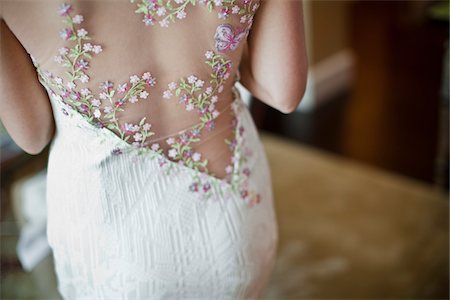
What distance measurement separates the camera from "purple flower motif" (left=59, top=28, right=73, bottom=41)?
85 cm

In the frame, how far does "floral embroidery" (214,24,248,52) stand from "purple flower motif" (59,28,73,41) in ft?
0.74

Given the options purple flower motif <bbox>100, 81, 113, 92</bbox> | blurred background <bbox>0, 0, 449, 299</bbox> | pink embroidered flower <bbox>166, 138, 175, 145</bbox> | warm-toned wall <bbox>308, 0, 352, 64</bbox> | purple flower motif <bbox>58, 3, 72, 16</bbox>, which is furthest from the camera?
warm-toned wall <bbox>308, 0, 352, 64</bbox>

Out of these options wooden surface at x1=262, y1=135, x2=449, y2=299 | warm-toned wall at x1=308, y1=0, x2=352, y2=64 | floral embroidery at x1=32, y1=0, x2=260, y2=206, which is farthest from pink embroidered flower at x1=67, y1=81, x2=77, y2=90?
warm-toned wall at x1=308, y1=0, x2=352, y2=64

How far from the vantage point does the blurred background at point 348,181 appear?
205 centimetres

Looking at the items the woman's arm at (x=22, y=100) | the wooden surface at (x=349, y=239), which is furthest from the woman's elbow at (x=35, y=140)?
the wooden surface at (x=349, y=239)

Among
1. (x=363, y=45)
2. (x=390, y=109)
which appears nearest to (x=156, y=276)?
(x=390, y=109)

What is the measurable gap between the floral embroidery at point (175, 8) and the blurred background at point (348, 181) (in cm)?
70

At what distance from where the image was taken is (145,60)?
92cm

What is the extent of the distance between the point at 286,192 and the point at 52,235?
1.64 meters

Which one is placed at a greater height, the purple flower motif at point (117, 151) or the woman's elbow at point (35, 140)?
the woman's elbow at point (35, 140)

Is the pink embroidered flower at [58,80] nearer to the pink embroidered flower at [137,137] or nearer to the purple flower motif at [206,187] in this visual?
the pink embroidered flower at [137,137]

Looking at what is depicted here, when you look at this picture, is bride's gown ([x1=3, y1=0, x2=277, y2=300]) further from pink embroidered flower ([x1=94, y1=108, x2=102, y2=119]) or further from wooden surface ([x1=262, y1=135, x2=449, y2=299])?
wooden surface ([x1=262, y1=135, x2=449, y2=299])

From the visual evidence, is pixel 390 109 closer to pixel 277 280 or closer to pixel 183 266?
pixel 277 280

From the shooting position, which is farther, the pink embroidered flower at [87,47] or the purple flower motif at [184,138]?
the purple flower motif at [184,138]
